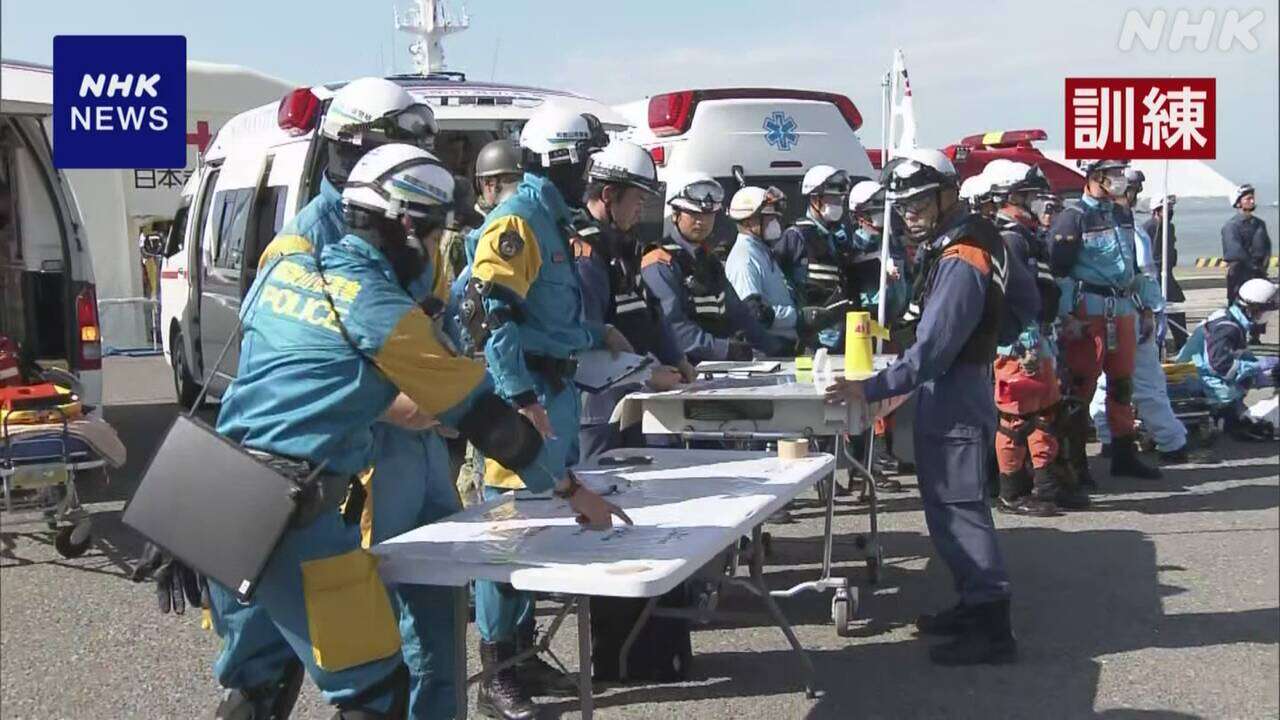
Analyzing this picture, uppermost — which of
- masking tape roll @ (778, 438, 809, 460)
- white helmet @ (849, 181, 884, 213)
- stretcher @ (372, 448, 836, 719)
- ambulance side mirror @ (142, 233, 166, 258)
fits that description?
white helmet @ (849, 181, 884, 213)

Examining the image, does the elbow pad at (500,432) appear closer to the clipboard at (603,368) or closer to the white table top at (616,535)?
the white table top at (616,535)

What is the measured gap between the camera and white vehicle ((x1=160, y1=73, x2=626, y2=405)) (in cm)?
798

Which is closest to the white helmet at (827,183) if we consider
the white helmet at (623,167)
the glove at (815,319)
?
the glove at (815,319)

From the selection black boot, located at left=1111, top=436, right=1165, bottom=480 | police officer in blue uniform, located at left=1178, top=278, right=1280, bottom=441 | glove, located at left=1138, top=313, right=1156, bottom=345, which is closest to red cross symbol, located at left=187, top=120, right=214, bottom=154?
glove, located at left=1138, top=313, right=1156, bottom=345

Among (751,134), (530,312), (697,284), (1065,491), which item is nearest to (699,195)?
(697,284)

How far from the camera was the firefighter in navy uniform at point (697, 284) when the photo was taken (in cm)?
606

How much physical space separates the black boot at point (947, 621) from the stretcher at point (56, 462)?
4.25 m

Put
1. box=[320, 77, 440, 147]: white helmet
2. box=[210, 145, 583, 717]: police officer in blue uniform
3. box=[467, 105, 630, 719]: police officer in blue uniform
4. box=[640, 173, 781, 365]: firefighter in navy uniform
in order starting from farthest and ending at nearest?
1. box=[640, 173, 781, 365]: firefighter in navy uniform
2. box=[467, 105, 630, 719]: police officer in blue uniform
3. box=[320, 77, 440, 147]: white helmet
4. box=[210, 145, 583, 717]: police officer in blue uniform

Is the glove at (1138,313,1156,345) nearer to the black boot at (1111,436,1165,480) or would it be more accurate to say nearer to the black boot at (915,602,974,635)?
the black boot at (1111,436,1165,480)

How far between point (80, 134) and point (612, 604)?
15.2 feet

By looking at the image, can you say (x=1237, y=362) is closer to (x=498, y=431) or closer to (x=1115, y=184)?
(x=1115, y=184)

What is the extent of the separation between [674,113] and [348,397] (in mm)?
7448

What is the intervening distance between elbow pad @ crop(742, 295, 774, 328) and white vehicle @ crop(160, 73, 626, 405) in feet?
5.69

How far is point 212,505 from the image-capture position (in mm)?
2980
